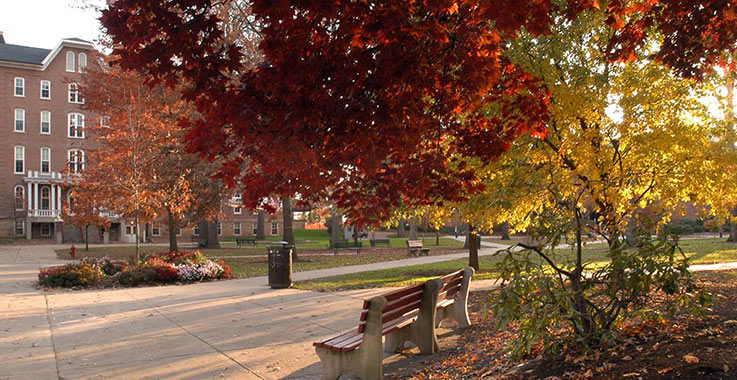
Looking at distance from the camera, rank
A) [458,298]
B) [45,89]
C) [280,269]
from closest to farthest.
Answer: [458,298] < [280,269] < [45,89]

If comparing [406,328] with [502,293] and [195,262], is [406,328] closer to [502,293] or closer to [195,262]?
[502,293]

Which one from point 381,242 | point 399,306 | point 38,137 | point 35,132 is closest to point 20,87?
point 35,132

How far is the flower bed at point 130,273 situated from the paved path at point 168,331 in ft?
3.11

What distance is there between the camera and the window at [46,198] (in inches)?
1848

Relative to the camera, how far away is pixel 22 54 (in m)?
46.1

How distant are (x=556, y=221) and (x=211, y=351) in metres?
4.32

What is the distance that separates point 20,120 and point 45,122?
1791mm

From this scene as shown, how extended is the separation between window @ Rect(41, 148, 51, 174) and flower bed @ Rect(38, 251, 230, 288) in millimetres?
35993

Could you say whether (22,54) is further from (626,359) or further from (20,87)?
(626,359)

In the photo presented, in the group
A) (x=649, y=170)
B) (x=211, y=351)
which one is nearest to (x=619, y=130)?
(x=649, y=170)

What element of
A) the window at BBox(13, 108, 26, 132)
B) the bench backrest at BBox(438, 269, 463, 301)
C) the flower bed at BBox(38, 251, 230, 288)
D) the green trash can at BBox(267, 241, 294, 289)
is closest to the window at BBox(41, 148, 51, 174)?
the window at BBox(13, 108, 26, 132)

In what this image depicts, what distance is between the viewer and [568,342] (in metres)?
4.93

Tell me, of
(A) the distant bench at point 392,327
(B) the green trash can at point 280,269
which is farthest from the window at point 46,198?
(A) the distant bench at point 392,327

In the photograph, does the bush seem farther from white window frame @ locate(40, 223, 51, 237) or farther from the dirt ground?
white window frame @ locate(40, 223, 51, 237)
